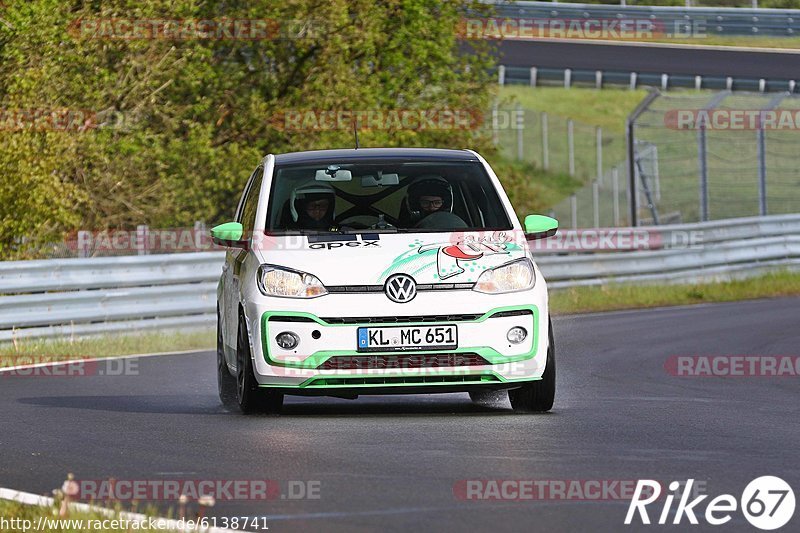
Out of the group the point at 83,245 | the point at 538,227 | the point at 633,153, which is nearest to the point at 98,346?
the point at 83,245

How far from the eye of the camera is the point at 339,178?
35.9ft

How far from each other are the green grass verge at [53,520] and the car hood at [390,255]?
3.39m

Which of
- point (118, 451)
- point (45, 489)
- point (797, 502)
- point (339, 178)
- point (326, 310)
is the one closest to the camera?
point (797, 502)

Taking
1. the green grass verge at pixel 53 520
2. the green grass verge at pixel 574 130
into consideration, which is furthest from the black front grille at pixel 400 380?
the green grass verge at pixel 574 130

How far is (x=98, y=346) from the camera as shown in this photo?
17375 mm

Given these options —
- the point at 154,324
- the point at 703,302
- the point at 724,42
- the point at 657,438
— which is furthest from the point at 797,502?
the point at 724,42

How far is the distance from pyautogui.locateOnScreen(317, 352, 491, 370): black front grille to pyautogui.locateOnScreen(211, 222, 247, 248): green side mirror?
1.24 m

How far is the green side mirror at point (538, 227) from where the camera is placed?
1049 cm

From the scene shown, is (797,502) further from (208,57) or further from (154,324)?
(208,57)

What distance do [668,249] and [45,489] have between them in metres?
18.0

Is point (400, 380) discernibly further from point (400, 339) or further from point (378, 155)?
point (378, 155)

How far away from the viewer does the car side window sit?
11.1 meters

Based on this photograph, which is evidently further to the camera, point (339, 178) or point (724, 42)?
point (724, 42)

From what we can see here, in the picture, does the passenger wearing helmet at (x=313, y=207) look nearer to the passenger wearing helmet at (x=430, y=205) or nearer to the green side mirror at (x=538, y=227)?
the passenger wearing helmet at (x=430, y=205)
